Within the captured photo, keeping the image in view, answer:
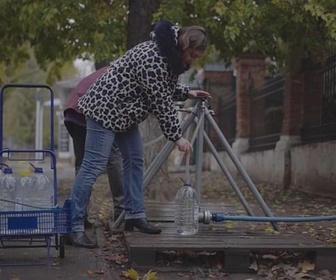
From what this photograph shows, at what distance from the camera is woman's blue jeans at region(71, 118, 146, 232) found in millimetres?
5672

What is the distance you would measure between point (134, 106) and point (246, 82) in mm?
11778

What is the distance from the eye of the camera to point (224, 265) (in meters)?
5.35

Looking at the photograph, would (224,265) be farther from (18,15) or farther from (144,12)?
(18,15)

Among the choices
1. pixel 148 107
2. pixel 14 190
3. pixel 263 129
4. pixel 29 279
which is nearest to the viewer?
pixel 29 279

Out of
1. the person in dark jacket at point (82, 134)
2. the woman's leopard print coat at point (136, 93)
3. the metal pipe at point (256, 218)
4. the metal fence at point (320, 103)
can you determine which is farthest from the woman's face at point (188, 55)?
the metal fence at point (320, 103)

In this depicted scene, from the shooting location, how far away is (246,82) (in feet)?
56.1

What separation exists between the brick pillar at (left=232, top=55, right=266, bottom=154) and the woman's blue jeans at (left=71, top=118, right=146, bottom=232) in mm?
11274

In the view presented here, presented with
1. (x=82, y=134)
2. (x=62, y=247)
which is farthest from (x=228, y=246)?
(x=82, y=134)

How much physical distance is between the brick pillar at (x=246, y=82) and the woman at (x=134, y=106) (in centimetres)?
1120

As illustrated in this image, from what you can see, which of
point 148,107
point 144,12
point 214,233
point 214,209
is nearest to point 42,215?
point 148,107

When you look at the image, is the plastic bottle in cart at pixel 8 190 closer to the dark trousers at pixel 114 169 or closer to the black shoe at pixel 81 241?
the black shoe at pixel 81 241

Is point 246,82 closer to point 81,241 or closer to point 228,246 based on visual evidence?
point 81,241

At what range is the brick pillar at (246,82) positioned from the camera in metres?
17.0

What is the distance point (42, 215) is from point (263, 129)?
1175 centimetres
